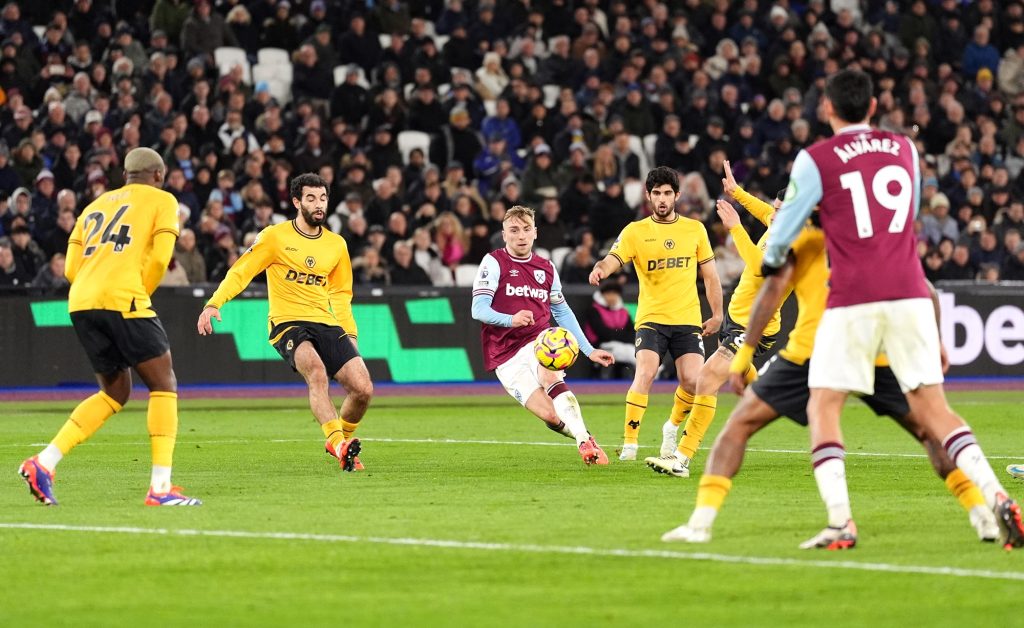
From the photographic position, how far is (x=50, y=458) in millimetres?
11344

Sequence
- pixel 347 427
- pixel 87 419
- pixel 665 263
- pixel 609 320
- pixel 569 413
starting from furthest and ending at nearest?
pixel 609 320 < pixel 665 263 < pixel 347 427 < pixel 569 413 < pixel 87 419

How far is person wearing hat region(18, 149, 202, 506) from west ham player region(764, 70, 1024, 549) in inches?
176

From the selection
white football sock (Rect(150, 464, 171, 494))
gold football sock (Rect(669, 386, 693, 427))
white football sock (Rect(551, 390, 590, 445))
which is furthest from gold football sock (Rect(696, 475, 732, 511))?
gold football sock (Rect(669, 386, 693, 427))

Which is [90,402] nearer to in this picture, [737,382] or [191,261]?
[737,382]

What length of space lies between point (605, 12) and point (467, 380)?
32.7 ft

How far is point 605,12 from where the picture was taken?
107 ft

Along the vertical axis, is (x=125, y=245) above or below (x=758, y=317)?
above

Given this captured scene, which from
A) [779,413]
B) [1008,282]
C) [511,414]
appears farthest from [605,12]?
[779,413]

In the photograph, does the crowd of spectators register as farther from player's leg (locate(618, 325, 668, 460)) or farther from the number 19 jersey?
the number 19 jersey

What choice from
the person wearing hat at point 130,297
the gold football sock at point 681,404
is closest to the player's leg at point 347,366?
the gold football sock at point 681,404

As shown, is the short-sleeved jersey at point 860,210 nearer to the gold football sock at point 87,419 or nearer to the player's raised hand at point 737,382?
the player's raised hand at point 737,382

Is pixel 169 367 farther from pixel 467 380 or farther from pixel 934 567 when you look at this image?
pixel 467 380

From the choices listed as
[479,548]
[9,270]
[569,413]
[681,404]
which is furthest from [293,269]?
[9,270]

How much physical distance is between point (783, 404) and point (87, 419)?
16.2 ft
